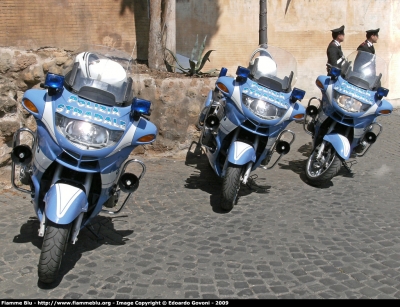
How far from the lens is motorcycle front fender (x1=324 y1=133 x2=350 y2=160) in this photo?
7.29 m

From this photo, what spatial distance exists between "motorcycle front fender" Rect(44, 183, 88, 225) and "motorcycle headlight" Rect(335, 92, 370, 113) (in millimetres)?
4225

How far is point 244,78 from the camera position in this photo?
6.50 m

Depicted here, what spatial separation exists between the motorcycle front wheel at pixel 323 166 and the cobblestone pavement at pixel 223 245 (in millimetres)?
156

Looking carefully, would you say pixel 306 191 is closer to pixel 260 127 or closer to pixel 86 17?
pixel 260 127

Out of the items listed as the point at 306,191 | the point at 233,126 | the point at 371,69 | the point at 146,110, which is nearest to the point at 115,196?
the point at 146,110

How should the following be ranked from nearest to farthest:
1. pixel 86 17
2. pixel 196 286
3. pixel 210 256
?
pixel 196 286 < pixel 210 256 < pixel 86 17

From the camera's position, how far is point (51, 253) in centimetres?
421

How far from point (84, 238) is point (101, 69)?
161cm

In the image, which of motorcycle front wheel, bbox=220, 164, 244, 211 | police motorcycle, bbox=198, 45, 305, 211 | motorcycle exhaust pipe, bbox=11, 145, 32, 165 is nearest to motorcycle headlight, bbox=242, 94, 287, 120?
police motorcycle, bbox=198, 45, 305, 211

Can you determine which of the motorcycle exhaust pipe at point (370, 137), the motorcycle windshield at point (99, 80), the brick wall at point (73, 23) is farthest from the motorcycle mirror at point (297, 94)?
the brick wall at point (73, 23)

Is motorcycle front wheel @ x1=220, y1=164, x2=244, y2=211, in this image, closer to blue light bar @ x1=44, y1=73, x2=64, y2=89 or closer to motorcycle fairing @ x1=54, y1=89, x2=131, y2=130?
motorcycle fairing @ x1=54, y1=89, x2=131, y2=130

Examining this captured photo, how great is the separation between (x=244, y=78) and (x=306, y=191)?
1781mm

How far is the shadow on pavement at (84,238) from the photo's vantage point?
4893mm

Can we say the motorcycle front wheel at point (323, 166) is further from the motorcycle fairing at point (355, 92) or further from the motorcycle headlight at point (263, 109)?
the motorcycle headlight at point (263, 109)
